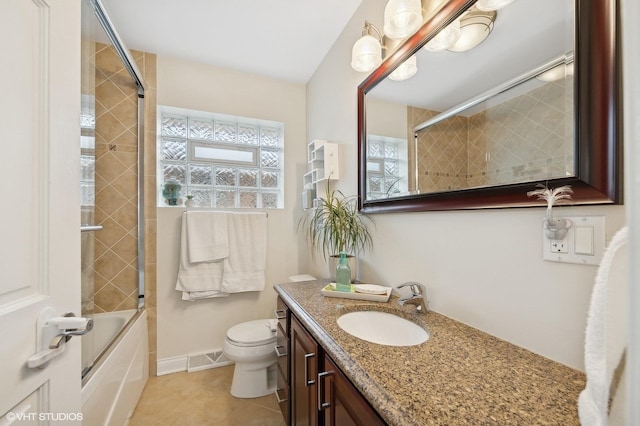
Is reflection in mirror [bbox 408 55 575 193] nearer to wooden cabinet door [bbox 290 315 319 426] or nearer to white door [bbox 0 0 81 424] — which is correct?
wooden cabinet door [bbox 290 315 319 426]

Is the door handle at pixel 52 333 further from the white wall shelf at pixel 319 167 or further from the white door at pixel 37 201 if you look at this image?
the white wall shelf at pixel 319 167

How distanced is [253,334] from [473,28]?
6.64 feet

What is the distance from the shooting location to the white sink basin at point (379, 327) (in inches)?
40.6

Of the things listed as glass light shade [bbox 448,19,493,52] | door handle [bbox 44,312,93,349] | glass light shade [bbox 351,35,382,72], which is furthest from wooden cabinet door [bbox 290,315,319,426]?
glass light shade [bbox 351,35,382,72]

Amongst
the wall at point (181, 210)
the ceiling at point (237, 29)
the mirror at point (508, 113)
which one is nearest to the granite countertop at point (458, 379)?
the mirror at point (508, 113)

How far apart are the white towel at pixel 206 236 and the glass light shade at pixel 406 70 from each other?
162 cm

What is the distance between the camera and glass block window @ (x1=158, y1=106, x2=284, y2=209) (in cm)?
221

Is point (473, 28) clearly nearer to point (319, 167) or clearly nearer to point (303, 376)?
point (319, 167)

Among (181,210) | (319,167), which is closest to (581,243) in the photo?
(319,167)

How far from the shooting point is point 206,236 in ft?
6.90

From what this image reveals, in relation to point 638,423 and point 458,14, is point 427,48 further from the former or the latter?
point 638,423

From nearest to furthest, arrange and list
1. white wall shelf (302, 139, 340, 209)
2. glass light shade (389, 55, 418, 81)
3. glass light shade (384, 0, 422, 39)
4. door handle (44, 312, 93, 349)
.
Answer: door handle (44, 312, 93, 349)
glass light shade (384, 0, 422, 39)
glass light shade (389, 55, 418, 81)
white wall shelf (302, 139, 340, 209)

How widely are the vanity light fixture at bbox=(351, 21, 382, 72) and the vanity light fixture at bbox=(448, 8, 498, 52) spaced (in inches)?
18.3

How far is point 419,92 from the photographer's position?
46.1 inches
